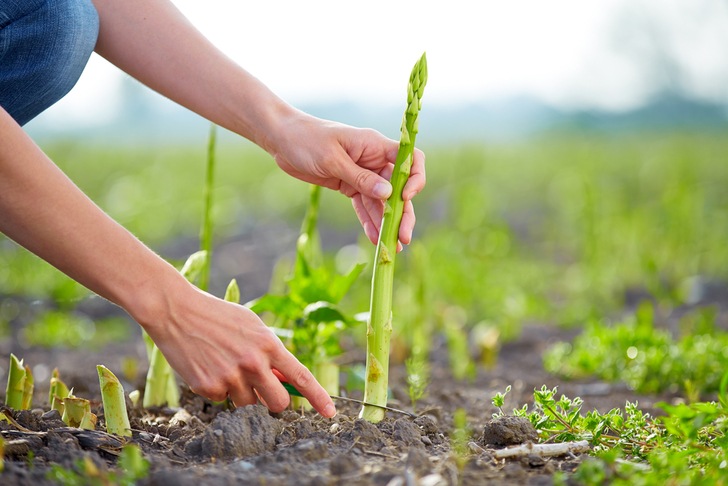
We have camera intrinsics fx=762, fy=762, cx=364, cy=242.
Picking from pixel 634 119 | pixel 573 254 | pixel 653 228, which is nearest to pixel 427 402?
pixel 653 228

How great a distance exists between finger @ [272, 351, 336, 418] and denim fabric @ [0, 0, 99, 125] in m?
1.04

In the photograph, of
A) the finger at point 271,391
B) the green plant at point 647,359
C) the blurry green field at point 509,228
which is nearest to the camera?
the finger at point 271,391

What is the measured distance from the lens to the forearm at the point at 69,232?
153 centimetres

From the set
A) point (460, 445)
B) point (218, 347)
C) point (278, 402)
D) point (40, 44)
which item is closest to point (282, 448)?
point (278, 402)

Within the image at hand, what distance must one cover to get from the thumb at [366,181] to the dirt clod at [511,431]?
2.08ft

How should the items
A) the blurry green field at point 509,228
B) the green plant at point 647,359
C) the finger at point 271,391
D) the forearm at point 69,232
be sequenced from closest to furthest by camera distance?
the forearm at point 69,232, the finger at point 271,391, the green plant at point 647,359, the blurry green field at point 509,228

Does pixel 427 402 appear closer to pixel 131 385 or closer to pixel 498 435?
pixel 498 435

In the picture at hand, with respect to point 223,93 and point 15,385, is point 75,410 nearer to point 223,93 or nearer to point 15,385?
point 15,385

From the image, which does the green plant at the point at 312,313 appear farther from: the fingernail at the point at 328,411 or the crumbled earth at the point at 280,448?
the fingernail at the point at 328,411

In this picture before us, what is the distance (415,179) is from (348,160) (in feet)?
0.61

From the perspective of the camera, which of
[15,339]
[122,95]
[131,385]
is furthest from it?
[122,95]

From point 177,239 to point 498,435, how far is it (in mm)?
6018

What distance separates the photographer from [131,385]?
9.48 feet

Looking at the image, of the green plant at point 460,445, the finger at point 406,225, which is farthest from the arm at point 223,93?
the green plant at point 460,445
